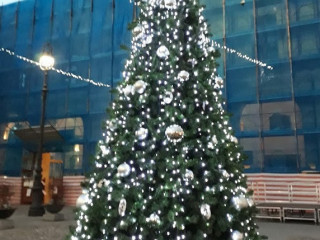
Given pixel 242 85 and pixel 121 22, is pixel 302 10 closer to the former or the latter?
pixel 242 85

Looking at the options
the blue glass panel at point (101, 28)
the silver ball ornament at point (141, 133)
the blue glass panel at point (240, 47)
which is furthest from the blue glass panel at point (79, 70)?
the silver ball ornament at point (141, 133)

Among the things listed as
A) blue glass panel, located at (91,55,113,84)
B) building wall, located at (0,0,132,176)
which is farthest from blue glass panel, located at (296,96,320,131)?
blue glass panel, located at (91,55,113,84)

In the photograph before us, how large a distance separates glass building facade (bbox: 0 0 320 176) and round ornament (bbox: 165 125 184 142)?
8.42 meters

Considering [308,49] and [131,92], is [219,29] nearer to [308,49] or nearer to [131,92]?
Result: [308,49]

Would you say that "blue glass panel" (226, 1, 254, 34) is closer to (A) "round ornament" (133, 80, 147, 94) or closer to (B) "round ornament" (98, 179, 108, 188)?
(A) "round ornament" (133, 80, 147, 94)

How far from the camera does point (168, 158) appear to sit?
3451 mm

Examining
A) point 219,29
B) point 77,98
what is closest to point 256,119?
point 219,29

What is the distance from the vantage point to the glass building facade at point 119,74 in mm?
13508

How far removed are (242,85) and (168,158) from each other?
11783 mm

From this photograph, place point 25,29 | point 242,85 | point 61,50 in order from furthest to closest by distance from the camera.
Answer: point 25,29
point 61,50
point 242,85

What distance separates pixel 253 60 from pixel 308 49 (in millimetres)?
2203

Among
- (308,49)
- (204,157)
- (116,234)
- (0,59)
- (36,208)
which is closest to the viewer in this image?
(116,234)

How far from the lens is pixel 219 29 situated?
15484 millimetres

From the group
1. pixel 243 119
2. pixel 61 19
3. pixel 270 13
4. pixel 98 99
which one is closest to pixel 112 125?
pixel 243 119
